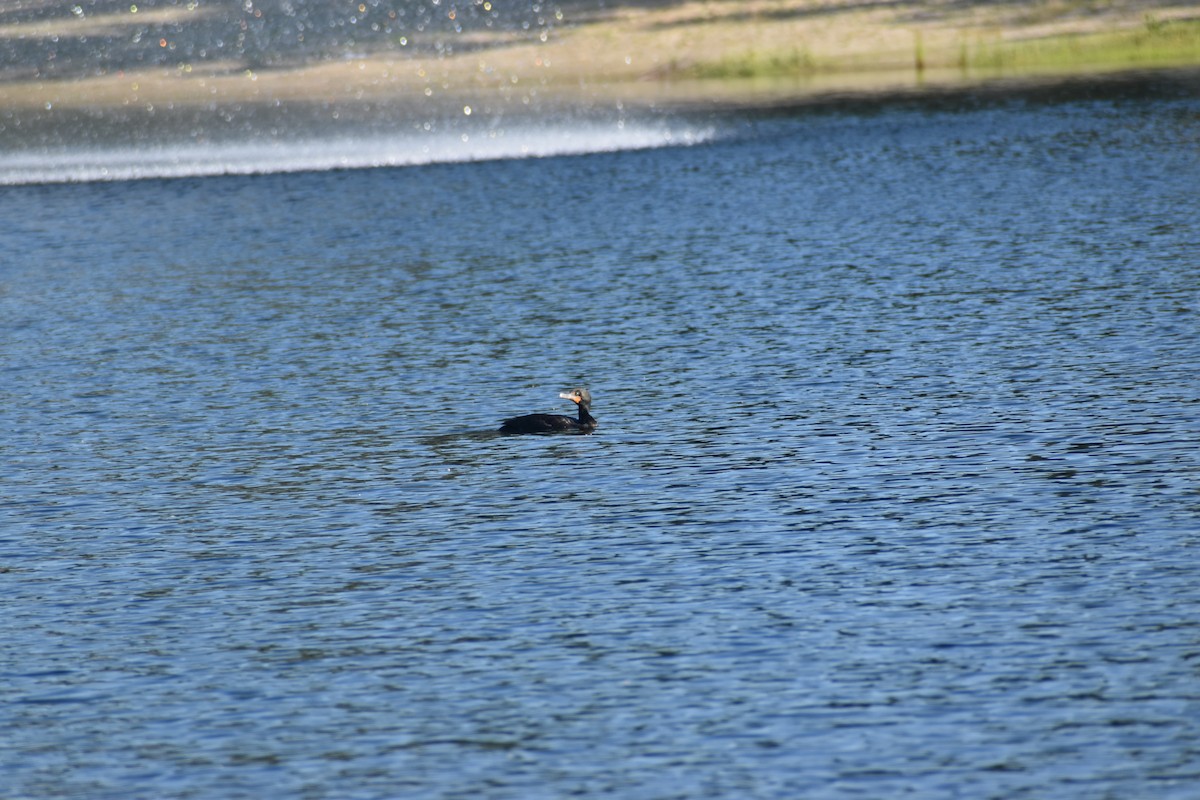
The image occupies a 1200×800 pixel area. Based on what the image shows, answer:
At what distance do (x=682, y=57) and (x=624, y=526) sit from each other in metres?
118

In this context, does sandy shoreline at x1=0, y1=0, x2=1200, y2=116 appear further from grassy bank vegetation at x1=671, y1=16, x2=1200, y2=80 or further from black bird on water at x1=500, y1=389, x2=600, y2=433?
black bird on water at x1=500, y1=389, x2=600, y2=433

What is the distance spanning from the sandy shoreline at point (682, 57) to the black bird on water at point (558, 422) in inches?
3715

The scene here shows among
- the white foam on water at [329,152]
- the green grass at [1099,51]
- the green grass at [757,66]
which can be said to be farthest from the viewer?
the green grass at [757,66]

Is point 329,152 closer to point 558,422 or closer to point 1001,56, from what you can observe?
point 1001,56

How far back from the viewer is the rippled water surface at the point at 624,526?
51.4 ft

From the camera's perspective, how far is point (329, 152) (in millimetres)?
89938

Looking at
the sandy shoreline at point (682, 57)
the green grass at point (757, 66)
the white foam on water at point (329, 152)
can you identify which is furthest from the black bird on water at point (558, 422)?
the green grass at point (757, 66)

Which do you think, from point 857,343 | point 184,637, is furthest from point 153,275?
point 184,637

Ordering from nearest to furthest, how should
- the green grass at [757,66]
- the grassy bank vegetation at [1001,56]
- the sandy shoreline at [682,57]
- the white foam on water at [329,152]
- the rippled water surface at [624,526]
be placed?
1. the rippled water surface at [624,526]
2. the white foam on water at [329,152]
3. the grassy bank vegetation at [1001,56]
4. the sandy shoreline at [682,57]
5. the green grass at [757,66]

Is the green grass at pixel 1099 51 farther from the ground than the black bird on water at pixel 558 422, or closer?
farther from the ground

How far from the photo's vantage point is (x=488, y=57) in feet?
461

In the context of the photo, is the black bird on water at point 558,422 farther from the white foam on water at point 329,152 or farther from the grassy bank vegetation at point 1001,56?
the grassy bank vegetation at point 1001,56

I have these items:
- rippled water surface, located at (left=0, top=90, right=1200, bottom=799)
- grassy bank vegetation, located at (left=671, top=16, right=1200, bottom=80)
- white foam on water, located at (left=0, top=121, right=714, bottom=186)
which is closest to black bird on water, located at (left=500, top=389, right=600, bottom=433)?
rippled water surface, located at (left=0, top=90, right=1200, bottom=799)

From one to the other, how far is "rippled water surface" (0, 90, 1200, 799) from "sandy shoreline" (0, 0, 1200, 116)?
7824cm
